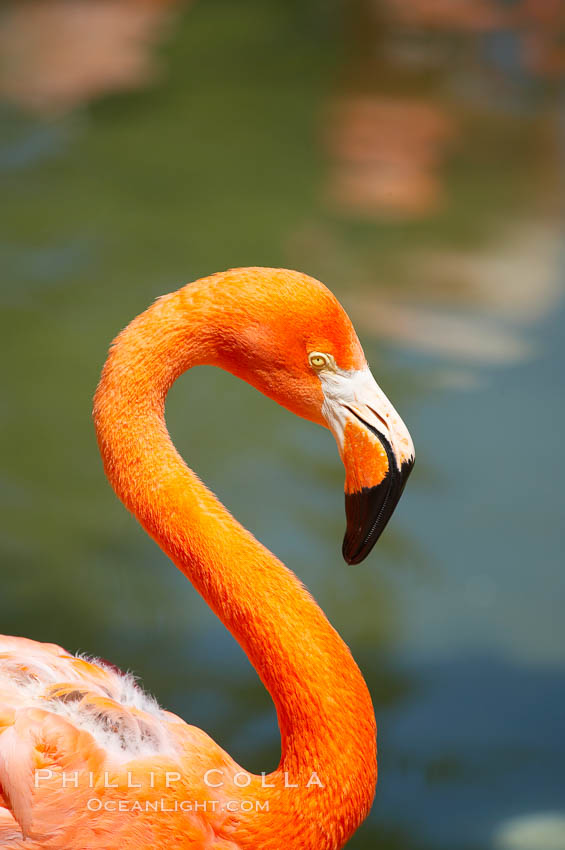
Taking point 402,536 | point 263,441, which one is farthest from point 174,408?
point 402,536

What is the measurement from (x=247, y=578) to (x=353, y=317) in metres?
3.10

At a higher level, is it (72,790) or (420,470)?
(420,470)

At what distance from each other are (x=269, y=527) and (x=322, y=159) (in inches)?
138

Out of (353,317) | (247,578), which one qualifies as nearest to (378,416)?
(247,578)

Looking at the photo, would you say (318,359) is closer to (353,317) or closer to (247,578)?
(247,578)

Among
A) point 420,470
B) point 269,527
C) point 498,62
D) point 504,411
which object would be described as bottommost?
point 269,527

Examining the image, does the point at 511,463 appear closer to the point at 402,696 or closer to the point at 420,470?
the point at 420,470

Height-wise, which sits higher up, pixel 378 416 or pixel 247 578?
pixel 378 416

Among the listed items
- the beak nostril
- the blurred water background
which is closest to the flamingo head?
the beak nostril

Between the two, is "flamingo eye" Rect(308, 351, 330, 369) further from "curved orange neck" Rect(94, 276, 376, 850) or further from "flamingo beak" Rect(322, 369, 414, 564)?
"curved orange neck" Rect(94, 276, 376, 850)

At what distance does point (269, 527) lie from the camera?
402 cm

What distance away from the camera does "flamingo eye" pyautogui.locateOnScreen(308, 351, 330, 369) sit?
2.21 m

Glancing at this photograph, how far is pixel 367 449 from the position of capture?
218 cm

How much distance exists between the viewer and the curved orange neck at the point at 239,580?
7.18 feet
